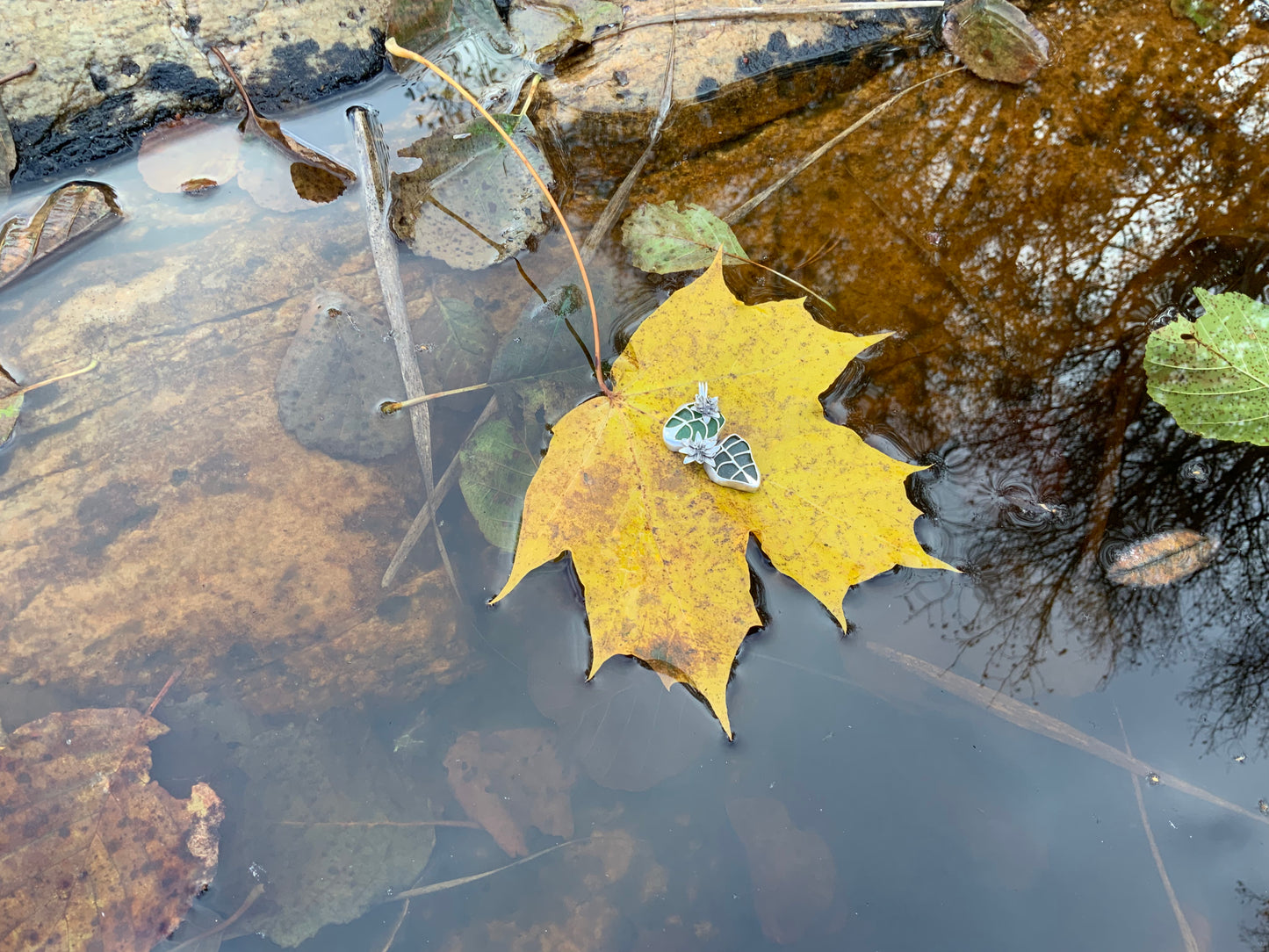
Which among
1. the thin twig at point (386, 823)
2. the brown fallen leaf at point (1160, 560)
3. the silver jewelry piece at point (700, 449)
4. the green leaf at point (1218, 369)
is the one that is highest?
the green leaf at point (1218, 369)

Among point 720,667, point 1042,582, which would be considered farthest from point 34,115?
point 1042,582

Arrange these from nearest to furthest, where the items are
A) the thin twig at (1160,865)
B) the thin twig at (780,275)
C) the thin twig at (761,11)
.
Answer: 1. the thin twig at (1160,865)
2. the thin twig at (780,275)
3. the thin twig at (761,11)

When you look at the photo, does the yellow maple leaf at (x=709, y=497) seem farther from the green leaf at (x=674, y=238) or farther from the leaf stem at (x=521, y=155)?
the green leaf at (x=674, y=238)

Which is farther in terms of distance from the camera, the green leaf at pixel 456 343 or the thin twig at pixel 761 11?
the thin twig at pixel 761 11

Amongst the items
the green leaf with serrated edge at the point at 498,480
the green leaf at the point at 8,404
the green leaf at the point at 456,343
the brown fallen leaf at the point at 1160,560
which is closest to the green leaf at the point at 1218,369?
the brown fallen leaf at the point at 1160,560

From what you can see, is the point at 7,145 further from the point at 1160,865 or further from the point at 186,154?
the point at 1160,865

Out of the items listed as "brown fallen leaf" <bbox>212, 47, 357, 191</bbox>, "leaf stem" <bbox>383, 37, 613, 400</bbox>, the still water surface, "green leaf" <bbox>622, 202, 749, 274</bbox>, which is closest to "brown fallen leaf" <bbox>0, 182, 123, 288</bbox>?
the still water surface
